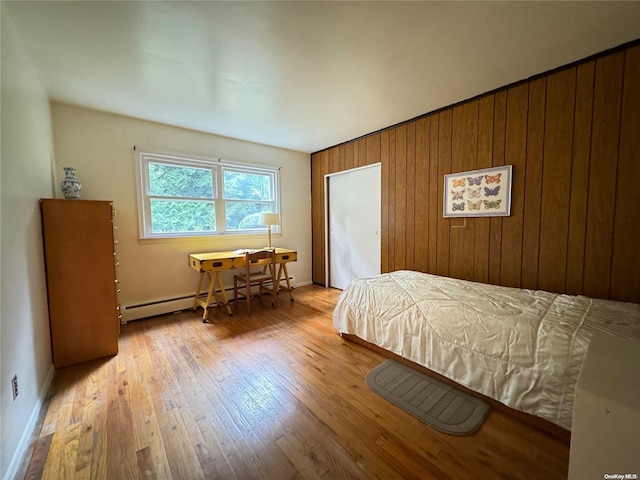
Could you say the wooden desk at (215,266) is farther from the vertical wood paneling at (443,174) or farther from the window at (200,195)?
the vertical wood paneling at (443,174)

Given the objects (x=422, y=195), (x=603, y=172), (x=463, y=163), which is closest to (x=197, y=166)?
(x=422, y=195)

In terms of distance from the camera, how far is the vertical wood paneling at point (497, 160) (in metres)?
2.46

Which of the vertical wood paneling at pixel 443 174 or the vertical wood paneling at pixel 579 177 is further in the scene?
the vertical wood paneling at pixel 443 174

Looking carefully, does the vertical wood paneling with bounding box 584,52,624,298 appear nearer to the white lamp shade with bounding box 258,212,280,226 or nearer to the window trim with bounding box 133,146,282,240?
the white lamp shade with bounding box 258,212,280,226

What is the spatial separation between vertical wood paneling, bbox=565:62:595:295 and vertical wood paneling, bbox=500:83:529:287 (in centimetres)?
33

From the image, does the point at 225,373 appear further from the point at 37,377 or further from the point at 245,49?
the point at 245,49

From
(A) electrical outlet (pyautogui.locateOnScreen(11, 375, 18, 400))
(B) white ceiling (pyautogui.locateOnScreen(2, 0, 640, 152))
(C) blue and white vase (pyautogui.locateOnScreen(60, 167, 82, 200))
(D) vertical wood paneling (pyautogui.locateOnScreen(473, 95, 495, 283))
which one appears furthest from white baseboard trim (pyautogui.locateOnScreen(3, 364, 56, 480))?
(D) vertical wood paneling (pyautogui.locateOnScreen(473, 95, 495, 283))

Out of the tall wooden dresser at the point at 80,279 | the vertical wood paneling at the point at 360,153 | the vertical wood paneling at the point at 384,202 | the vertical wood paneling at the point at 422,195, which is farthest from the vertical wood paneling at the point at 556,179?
the tall wooden dresser at the point at 80,279

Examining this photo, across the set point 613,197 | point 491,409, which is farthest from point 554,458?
point 613,197

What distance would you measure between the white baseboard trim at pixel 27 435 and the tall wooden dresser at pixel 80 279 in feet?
1.03

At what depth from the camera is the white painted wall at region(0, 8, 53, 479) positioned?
4.22 ft

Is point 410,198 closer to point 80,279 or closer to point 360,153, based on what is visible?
point 360,153

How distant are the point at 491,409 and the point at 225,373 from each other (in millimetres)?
1896

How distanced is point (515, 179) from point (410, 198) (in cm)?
109
